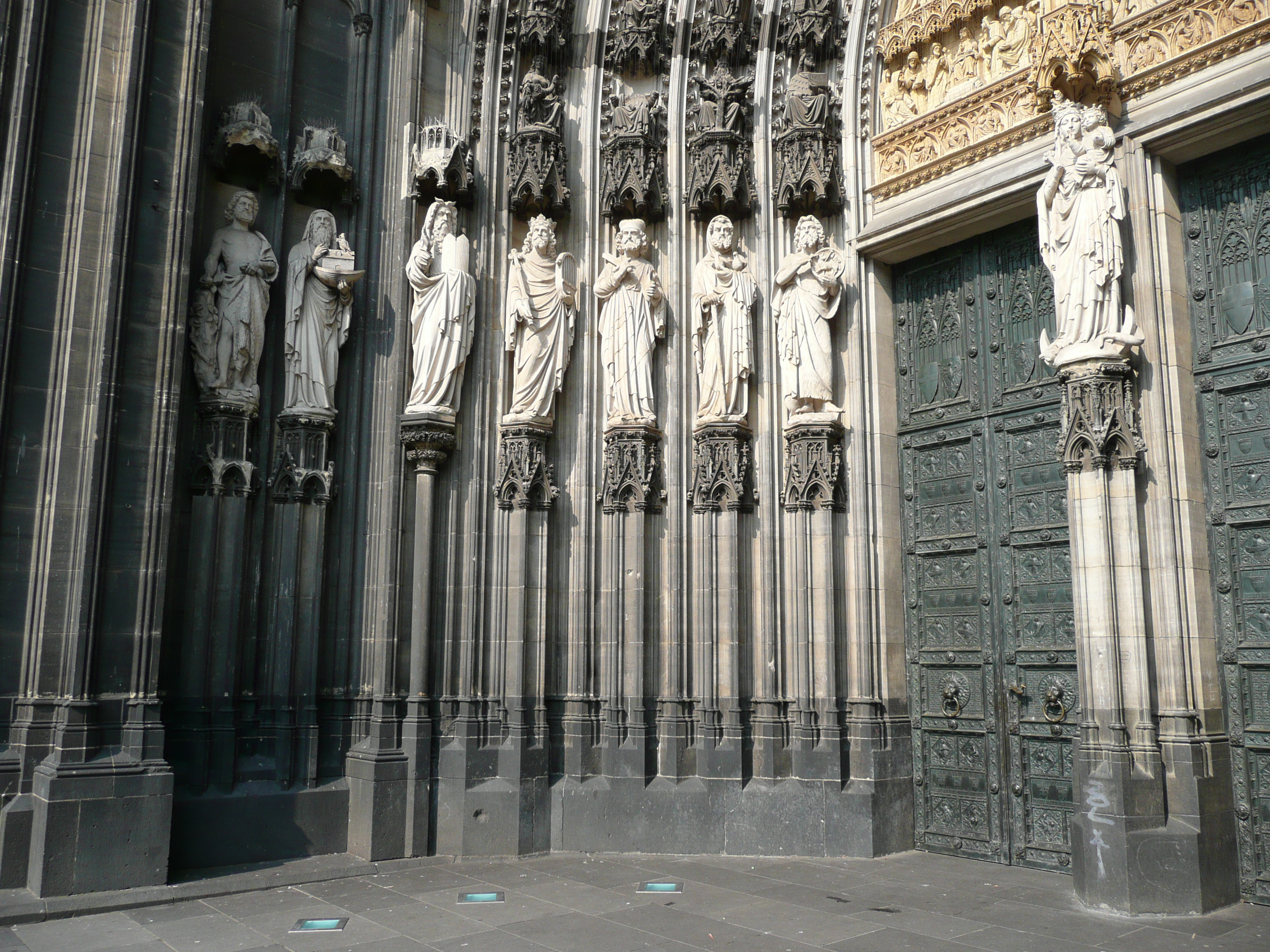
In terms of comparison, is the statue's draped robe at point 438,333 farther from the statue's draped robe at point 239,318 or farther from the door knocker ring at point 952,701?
the door knocker ring at point 952,701

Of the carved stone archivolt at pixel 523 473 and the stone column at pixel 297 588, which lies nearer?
the stone column at pixel 297 588

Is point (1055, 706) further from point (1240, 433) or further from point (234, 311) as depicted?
point (234, 311)

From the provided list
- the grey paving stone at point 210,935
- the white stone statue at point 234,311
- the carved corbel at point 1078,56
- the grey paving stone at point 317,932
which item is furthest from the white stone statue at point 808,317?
the grey paving stone at point 210,935

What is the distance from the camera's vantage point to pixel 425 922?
7.51 metres

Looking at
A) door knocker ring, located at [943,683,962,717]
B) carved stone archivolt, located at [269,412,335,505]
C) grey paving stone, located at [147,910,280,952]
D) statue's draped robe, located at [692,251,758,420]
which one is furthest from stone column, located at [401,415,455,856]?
door knocker ring, located at [943,683,962,717]

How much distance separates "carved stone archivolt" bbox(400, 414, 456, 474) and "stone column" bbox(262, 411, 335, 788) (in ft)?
2.56

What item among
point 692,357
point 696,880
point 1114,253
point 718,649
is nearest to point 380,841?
point 696,880

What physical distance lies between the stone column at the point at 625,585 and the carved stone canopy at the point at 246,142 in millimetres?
4414

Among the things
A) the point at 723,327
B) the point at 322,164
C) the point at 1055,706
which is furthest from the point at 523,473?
the point at 1055,706

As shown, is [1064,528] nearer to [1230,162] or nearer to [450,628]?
[1230,162]

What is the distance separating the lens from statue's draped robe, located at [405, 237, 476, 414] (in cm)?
1053

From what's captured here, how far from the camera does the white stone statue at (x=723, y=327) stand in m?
10.8

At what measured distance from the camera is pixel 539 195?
435 inches

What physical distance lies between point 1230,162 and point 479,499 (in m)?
7.53
